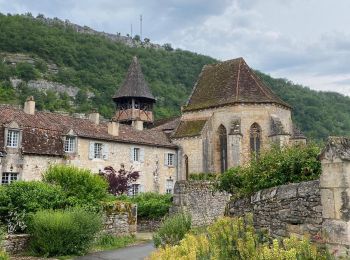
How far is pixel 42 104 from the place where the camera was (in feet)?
200

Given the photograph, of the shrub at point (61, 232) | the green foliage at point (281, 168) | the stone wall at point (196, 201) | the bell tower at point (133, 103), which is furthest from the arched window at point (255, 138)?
the green foliage at point (281, 168)

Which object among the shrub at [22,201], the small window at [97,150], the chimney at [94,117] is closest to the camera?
the shrub at [22,201]

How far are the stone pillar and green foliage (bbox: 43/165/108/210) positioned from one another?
1027 cm

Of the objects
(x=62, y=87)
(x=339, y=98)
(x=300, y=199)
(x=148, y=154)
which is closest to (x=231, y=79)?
(x=148, y=154)

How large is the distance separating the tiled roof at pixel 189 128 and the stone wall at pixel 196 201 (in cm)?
1112

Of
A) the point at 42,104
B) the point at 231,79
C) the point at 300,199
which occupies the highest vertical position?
the point at 42,104

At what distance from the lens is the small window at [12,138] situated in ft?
73.9

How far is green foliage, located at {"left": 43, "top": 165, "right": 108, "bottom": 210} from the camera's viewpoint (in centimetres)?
1513

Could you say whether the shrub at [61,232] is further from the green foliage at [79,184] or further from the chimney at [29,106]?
the chimney at [29,106]

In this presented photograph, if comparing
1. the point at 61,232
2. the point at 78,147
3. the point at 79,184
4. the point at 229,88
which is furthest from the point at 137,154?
the point at 61,232

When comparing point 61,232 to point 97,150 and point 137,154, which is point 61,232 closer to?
point 97,150

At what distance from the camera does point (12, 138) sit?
892 inches

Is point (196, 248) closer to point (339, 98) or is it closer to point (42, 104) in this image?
point (42, 104)

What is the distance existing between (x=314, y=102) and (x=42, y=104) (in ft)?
165
